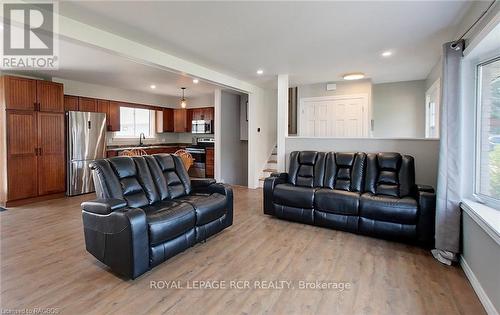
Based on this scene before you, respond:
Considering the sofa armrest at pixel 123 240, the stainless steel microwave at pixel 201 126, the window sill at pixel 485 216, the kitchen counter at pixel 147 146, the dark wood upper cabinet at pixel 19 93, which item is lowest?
the sofa armrest at pixel 123 240

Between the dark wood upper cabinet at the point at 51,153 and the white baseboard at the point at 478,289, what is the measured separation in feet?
21.4

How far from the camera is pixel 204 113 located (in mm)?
8234

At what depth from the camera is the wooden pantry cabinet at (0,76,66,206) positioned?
4.62 meters

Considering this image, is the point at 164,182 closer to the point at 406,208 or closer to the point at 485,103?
the point at 406,208

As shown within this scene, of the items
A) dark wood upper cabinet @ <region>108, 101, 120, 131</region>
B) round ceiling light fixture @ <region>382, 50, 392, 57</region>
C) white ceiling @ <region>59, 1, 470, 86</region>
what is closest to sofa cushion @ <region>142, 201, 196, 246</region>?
white ceiling @ <region>59, 1, 470, 86</region>

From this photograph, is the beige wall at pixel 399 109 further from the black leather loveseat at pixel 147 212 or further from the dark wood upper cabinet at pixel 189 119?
the dark wood upper cabinet at pixel 189 119

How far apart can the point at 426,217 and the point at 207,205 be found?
2496 mm

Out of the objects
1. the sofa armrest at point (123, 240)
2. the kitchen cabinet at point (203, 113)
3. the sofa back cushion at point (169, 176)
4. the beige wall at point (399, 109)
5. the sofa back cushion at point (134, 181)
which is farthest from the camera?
the kitchen cabinet at point (203, 113)

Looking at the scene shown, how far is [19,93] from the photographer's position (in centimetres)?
471

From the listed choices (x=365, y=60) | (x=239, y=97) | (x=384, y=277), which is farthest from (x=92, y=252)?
(x=239, y=97)

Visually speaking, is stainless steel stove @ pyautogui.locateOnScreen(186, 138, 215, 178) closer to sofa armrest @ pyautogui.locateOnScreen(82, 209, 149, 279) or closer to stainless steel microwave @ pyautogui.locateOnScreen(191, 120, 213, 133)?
stainless steel microwave @ pyautogui.locateOnScreen(191, 120, 213, 133)

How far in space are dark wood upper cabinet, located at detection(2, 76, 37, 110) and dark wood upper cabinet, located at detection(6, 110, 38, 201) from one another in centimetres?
12

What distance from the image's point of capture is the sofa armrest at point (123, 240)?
228 centimetres

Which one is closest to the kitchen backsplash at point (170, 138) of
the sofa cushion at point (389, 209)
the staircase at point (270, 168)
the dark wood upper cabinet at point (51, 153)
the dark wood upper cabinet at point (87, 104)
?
the dark wood upper cabinet at point (87, 104)
